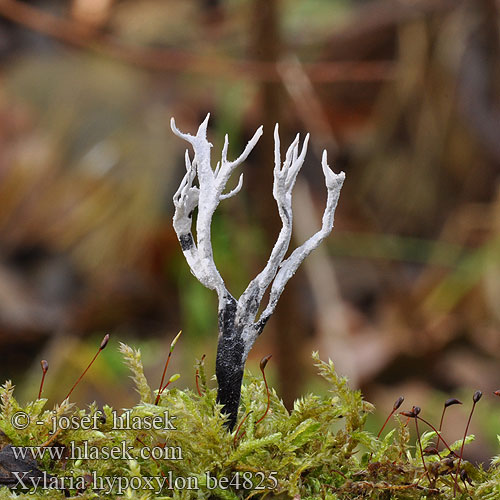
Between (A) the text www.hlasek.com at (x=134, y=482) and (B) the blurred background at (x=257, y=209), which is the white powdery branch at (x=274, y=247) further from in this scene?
(B) the blurred background at (x=257, y=209)

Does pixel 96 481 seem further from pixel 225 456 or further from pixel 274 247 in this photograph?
pixel 274 247

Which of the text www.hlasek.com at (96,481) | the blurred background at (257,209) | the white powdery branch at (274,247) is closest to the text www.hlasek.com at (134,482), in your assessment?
the text www.hlasek.com at (96,481)

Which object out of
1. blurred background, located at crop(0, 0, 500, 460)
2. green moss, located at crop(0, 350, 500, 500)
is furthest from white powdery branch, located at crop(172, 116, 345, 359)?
blurred background, located at crop(0, 0, 500, 460)

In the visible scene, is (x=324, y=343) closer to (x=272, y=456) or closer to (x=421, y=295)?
(x=421, y=295)

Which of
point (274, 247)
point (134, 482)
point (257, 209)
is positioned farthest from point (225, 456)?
point (257, 209)

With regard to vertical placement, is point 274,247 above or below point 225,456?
above

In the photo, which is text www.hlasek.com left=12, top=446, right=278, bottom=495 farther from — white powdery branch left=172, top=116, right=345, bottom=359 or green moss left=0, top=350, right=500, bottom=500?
white powdery branch left=172, top=116, right=345, bottom=359

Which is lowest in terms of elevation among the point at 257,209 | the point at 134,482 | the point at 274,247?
the point at 134,482
